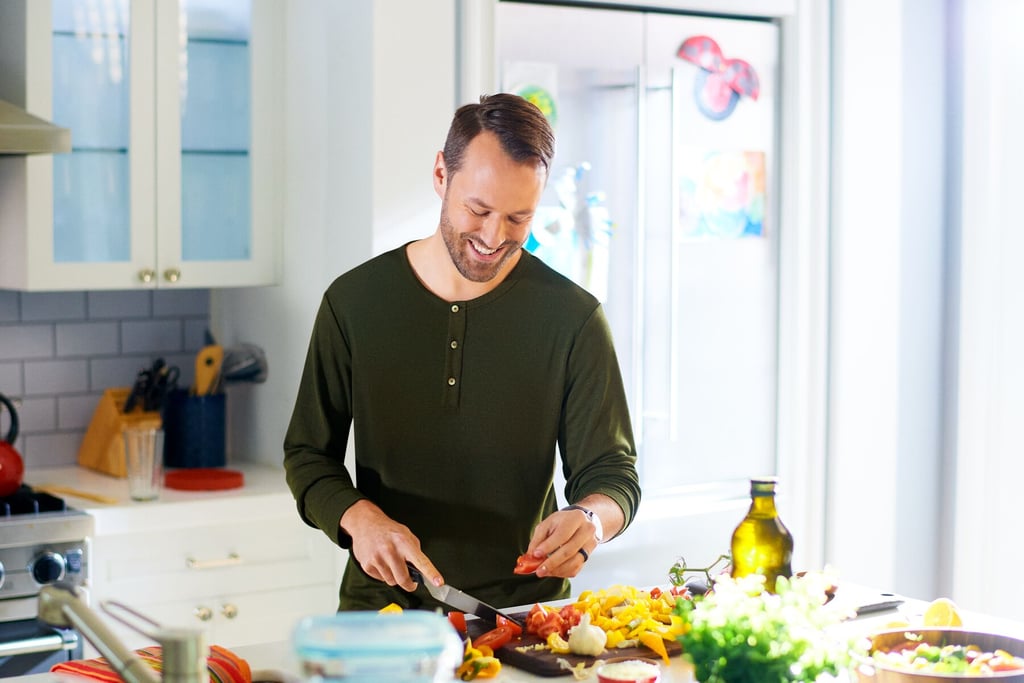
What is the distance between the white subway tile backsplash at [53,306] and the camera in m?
3.51

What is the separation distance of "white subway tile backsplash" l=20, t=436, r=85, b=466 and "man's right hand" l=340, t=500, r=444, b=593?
1824 mm

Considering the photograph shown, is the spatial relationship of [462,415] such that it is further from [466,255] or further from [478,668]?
[478,668]

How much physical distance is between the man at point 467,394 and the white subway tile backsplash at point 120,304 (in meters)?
1.57

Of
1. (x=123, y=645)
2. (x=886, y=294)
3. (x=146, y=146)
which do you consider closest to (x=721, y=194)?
(x=886, y=294)

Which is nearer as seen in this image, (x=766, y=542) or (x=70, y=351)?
(x=766, y=542)

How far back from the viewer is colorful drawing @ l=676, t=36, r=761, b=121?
11.5 ft

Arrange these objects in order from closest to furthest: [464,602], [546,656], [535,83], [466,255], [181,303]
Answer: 1. [546,656]
2. [464,602]
3. [466,255]
4. [535,83]
5. [181,303]

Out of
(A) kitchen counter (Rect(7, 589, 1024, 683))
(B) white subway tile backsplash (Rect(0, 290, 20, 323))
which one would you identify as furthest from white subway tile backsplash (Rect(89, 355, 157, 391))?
(A) kitchen counter (Rect(7, 589, 1024, 683))

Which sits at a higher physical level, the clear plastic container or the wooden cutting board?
the clear plastic container

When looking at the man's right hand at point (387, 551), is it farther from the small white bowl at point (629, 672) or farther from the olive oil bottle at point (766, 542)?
the olive oil bottle at point (766, 542)

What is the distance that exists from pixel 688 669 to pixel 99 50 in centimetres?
222

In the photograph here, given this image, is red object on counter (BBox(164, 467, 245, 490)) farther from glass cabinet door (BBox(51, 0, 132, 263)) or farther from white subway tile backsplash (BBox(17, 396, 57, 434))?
glass cabinet door (BBox(51, 0, 132, 263))

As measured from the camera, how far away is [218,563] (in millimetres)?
3107

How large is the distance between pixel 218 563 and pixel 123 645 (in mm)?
1948
